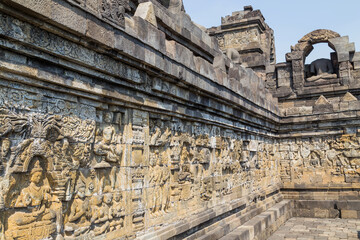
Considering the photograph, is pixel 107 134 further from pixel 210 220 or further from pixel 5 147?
pixel 210 220

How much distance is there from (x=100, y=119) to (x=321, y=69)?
13522mm

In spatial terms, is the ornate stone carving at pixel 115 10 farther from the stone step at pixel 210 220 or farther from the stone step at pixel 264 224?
the stone step at pixel 264 224

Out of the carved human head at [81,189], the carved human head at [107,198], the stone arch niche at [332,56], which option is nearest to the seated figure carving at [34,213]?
the carved human head at [81,189]

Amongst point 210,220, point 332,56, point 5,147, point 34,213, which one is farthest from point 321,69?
point 5,147

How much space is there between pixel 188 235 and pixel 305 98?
1088cm

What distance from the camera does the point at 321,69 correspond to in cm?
1530

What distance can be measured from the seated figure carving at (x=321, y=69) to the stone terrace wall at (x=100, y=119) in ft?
30.9

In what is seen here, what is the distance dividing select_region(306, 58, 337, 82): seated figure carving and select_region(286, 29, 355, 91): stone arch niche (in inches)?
3.2

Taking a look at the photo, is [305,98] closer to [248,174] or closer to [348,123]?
[348,123]

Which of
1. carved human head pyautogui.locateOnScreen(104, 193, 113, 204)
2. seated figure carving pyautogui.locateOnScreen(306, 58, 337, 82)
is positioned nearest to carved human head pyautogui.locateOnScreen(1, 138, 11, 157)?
carved human head pyautogui.locateOnScreen(104, 193, 113, 204)

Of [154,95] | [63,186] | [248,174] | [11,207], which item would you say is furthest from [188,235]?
[248,174]

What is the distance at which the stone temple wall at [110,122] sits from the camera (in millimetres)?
3059

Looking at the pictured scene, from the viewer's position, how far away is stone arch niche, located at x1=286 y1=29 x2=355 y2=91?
14.1m

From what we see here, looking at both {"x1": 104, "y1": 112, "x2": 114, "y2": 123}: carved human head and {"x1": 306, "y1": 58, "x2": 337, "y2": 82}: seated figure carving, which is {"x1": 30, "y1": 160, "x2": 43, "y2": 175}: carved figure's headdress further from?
A: {"x1": 306, "y1": 58, "x2": 337, "y2": 82}: seated figure carving
